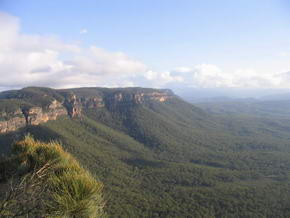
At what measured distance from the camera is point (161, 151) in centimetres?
7094

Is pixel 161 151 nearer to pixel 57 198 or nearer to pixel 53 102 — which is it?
pixel 53 102

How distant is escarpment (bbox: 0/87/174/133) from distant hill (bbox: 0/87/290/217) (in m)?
0.27

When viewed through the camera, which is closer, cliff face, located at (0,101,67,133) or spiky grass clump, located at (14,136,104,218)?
spiky grass clump, located at (14,136,104,218)

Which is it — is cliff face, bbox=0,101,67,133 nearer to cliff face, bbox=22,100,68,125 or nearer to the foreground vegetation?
cliff face, bbox=22,100,68,125

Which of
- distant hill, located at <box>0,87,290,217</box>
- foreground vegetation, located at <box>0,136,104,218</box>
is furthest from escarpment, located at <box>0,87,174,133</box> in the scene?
foreground vegetation, located at <box>0,136,104,218</box>

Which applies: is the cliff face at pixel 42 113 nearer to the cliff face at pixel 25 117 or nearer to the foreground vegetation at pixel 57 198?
the cliff face at pixel 25 117

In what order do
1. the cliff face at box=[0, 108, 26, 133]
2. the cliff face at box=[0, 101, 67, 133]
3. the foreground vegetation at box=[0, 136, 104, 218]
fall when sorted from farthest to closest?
1. the cliff face at box=[0, 101, 67, 133]
2. the cliff face at box=[0, 108, 26, 133]
3. the foreground vegetation at box=[0, 136, 104, 218]

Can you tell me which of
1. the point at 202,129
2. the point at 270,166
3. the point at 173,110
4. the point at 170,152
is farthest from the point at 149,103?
the point at 270,166

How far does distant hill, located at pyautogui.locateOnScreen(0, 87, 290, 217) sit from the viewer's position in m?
34.9

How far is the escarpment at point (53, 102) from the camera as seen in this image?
57406mm

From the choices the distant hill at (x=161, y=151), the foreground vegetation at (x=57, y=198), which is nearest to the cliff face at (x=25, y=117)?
the distant hill at (x=161, y=151)

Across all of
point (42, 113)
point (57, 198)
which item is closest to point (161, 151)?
point (42, 113)

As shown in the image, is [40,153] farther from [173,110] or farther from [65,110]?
[173,110]

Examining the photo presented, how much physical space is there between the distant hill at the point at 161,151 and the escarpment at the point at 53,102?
267mm
